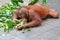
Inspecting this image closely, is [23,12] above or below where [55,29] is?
above

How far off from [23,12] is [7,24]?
1.24 feet

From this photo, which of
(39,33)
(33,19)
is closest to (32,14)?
(33,19)

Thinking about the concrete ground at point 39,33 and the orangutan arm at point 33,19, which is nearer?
the concrete ground at point 39,33

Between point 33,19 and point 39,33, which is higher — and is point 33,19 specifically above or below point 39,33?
above

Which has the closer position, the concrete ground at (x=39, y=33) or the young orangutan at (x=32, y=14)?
the concrete ground at (x=39, y=33)

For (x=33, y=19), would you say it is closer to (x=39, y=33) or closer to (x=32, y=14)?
(x=32, y=14)

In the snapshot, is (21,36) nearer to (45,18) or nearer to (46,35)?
(46,35)

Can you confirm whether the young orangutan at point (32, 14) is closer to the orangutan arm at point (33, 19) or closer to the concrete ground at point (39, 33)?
the orangutan arm at point (33, 19)

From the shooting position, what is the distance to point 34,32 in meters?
3.41

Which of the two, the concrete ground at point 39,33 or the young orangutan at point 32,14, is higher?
the young orangutan at point 32,14

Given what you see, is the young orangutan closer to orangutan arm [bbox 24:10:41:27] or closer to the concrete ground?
orangutan arm [bbox 24:10:41:27]

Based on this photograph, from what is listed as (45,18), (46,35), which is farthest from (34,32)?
(45,18)

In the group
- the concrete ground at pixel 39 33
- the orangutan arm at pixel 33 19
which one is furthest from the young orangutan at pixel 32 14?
the concrete ground at pixel 39 33

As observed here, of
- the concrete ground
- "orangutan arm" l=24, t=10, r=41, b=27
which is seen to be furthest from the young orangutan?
the concrete ground
